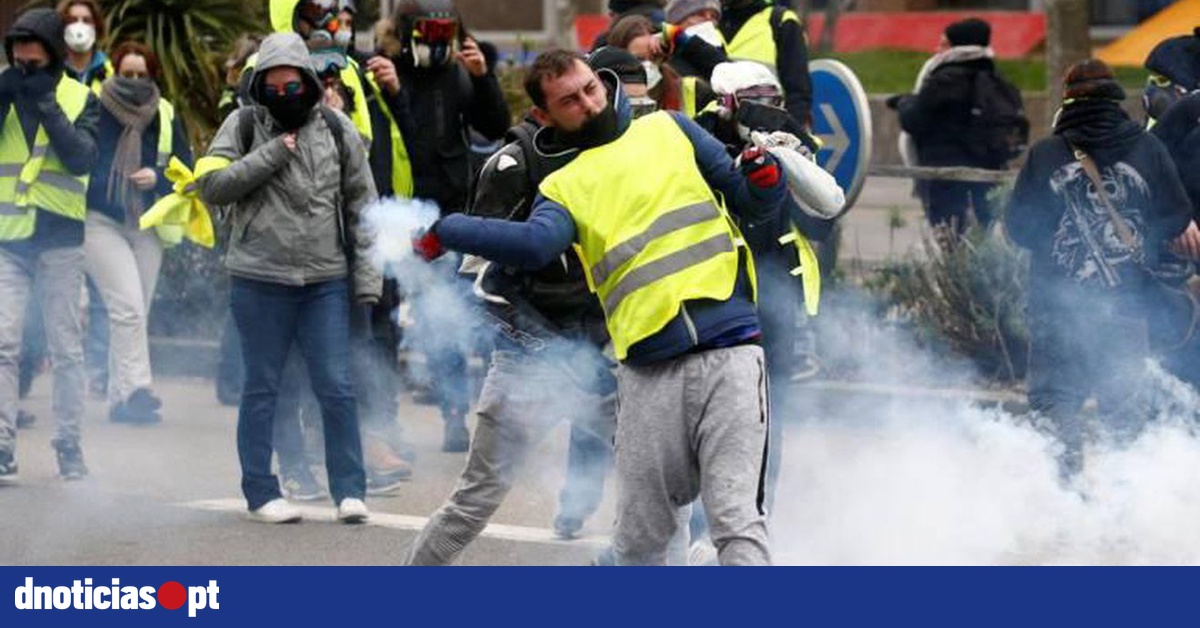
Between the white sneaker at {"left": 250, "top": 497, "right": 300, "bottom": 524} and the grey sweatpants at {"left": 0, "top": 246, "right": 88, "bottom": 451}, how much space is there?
1275 mm

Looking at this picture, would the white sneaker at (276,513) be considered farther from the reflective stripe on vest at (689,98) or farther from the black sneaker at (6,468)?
the reflective stripe on vest at (689,98)

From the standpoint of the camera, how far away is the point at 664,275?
6.46 meters

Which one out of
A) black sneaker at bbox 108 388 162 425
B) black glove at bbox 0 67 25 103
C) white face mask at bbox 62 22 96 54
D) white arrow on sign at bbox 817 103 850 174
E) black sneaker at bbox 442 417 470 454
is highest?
black glove at bbox 0 67 25 103

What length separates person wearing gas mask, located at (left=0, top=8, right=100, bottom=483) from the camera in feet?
33.5

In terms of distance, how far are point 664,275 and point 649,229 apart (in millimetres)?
120

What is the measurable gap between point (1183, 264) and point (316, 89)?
3142 millimetres

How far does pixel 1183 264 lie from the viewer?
930 cm

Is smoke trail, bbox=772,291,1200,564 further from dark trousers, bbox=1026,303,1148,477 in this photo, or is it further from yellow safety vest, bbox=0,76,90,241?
yellow safety vest, bbox=0,76,90,241

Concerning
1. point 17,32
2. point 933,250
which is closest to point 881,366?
point 933,250

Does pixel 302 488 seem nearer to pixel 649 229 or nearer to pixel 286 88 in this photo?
pixel 286 88

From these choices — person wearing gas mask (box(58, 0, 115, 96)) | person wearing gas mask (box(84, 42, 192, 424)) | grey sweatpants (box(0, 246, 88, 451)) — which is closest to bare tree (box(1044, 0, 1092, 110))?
person wearing gas mask (box(84, 42, 192, 424))

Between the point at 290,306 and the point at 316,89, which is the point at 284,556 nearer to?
the point at 290,306

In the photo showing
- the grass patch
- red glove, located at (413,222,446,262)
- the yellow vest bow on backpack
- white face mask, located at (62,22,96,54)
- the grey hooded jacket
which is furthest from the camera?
the grass patch
